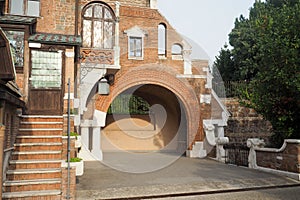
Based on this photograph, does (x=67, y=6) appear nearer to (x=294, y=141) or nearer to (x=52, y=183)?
(x=52, y=183)

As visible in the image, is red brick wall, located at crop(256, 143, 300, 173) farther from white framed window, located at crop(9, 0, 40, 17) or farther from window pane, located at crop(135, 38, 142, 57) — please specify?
white framed window, located at crop(9, 0, 40, 17)

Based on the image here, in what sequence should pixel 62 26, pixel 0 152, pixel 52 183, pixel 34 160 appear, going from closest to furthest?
pixel 0 152 < pixel 52 183 < pixel 34 160 < pixel 62 26

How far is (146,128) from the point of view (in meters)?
19.0

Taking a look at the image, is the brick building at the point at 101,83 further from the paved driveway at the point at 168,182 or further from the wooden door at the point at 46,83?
the paved driveway at the point at 168,182

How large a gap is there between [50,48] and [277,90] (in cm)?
763

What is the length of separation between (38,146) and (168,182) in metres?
3.67

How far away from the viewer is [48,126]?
8.43 meters

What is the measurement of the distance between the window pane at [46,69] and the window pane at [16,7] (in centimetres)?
203

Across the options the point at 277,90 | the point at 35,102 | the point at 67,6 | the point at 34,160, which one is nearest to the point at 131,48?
the point at 67,6

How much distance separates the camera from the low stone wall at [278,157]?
870 centimetres

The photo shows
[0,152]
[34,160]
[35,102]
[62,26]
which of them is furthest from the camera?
[62,26]

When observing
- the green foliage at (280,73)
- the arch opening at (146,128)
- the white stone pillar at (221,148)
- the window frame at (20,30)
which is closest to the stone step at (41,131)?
the window frame at (20,30)

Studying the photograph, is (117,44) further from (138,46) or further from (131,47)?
(138,46)

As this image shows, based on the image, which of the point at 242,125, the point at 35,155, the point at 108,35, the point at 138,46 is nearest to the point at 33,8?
the point at 108,35
